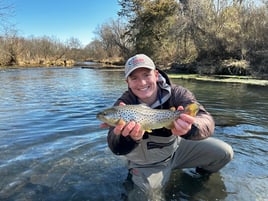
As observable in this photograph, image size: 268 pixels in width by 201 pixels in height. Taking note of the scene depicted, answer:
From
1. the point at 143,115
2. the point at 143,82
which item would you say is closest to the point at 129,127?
the point at 143,115

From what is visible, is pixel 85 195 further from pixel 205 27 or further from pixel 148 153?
pixel 205 27

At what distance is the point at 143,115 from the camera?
3.10 meters

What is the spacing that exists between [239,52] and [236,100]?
528 inches

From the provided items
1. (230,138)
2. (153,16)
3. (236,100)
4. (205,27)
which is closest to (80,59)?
(153,16)

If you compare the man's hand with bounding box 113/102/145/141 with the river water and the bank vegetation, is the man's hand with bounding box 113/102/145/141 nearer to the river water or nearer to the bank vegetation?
the river water

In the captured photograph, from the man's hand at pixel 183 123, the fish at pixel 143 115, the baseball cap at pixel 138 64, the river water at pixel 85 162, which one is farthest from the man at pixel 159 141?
the river water at pixel 85 162

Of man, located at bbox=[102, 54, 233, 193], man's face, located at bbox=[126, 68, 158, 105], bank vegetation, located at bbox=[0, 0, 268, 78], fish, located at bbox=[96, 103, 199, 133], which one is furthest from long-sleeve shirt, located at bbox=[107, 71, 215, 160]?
bank vegetation, located at bbox=[0, 0, 268, 78]

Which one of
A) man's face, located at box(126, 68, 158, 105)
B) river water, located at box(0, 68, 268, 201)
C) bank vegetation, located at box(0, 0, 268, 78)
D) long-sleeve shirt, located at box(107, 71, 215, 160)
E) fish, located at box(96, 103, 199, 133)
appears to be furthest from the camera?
bank vegetation, located at box(0, 0, 268, 78)

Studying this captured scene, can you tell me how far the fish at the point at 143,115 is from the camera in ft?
9.97

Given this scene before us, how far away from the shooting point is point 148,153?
155 inches

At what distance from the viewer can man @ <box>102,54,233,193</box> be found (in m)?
3.63

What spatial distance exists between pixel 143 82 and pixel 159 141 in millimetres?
835

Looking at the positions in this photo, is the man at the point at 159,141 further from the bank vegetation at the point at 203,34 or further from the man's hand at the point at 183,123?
the bank vegetation at the point at 203,34

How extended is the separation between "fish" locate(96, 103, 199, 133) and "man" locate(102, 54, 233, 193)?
21 centimetres
